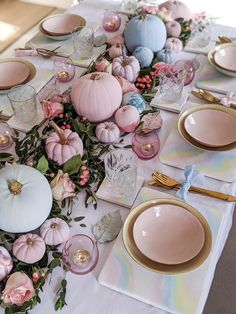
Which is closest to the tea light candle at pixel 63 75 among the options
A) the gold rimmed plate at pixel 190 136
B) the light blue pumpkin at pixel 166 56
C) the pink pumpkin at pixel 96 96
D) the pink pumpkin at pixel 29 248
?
the pink pumpkin at pixel 96 96

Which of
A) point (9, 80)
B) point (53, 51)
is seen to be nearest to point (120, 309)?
point (9, 80)

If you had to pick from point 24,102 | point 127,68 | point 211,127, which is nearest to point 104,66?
point 127,68

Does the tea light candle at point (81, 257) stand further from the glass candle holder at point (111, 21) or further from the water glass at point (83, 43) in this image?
the glass candle holder at point (111, 21)

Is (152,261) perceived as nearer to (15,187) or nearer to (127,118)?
(15,187)

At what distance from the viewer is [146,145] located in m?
1.09

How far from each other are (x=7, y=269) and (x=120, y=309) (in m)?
0.24

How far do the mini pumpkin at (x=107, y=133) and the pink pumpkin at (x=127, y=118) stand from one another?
3 centimetres

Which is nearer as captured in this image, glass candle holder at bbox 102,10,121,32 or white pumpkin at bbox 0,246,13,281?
white pumpkin at bbox 0,246,13,281

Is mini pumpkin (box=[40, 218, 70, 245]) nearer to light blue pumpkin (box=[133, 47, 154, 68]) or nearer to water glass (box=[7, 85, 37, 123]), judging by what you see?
water glass (box=[7, 85, 37, 123])

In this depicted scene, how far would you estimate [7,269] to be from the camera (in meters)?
0.81

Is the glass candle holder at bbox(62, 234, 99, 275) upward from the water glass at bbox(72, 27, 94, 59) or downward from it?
downward

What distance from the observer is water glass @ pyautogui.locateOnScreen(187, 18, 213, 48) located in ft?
4.90

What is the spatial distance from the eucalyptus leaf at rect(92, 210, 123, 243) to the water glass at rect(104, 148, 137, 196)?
0.23 ft

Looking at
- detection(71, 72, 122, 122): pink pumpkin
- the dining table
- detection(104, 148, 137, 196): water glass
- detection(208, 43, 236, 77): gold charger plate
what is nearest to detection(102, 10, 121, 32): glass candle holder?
detection(208, 43, 236, 77): gold charger plate
